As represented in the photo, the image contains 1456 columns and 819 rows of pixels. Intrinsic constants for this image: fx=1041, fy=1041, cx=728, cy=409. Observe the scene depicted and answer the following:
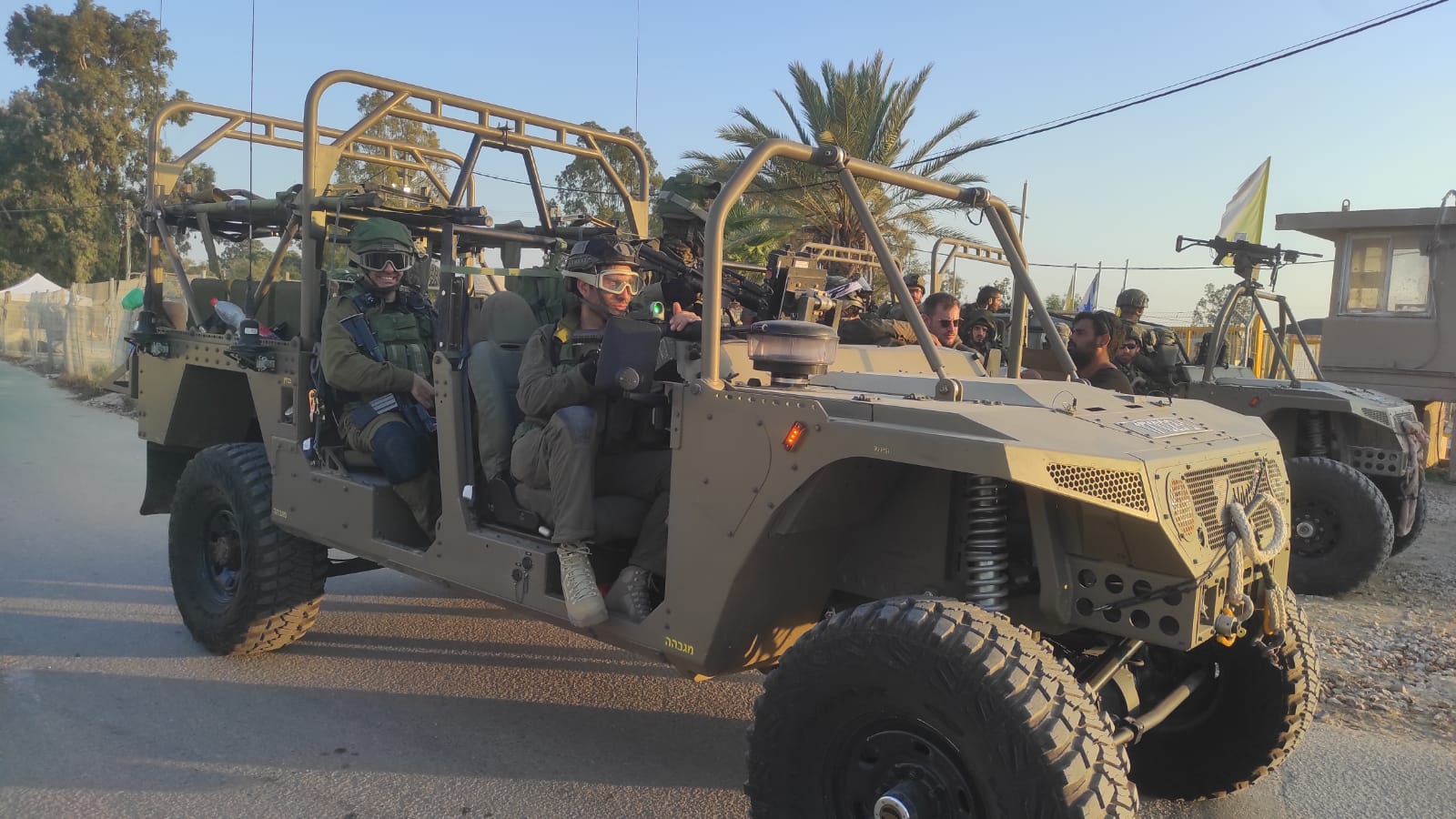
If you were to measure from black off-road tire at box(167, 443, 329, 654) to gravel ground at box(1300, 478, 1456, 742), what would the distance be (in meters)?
4.58

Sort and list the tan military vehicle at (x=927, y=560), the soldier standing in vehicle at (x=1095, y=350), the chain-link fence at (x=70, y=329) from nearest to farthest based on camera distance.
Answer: the tan military vehicle at (x=927, y=560)
the soldier standing in vehicle at (x=1095, y=350)
the chain-link fence at (x=70, y=329)

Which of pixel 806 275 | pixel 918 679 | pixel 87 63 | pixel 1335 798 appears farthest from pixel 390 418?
pixel 87 63

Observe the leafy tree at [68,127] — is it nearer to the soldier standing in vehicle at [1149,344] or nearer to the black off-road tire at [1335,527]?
the soldier standing in vehicle at [1149,344]

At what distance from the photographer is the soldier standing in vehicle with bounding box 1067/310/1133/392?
5.93 m

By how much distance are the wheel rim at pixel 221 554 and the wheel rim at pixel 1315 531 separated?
6288mm

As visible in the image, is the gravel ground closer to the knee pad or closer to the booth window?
the knee pad

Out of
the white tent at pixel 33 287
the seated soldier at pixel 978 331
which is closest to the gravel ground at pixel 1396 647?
the seated soldier at pixel 978 331

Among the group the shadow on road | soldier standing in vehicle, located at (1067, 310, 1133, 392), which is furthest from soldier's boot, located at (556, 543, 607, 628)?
soldier standing in vehicle, located at (1067, 310, 1133, 392)

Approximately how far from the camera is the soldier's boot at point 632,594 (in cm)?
345

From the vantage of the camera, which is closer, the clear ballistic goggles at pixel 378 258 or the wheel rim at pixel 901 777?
the wheel rim at pixel 901 777

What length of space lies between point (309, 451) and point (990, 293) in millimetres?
5709

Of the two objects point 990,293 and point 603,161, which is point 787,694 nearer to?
point 603,161

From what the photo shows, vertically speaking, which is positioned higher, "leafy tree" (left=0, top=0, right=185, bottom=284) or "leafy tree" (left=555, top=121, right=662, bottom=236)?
"leafy tree" (left=0, top=0, right=185, bottom=284)

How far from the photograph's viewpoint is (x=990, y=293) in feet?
28.0
